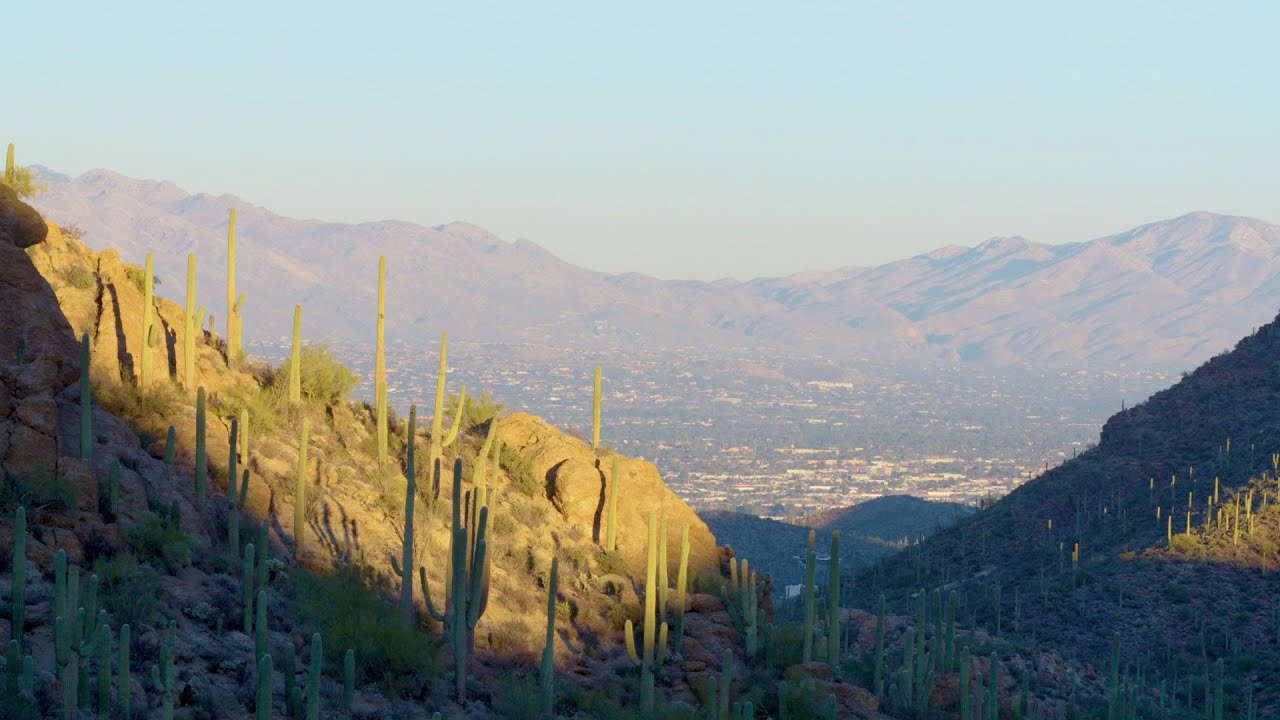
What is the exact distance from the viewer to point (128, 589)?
17.8 m

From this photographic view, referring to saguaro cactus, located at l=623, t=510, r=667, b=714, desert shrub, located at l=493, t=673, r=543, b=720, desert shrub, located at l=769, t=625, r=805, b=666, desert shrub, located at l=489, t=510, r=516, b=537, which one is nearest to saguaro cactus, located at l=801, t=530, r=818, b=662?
desert shrub, located at l=769, t=625, r=805, b=666

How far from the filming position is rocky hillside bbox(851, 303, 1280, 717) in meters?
39.1

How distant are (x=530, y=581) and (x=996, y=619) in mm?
19813

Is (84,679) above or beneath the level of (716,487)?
above

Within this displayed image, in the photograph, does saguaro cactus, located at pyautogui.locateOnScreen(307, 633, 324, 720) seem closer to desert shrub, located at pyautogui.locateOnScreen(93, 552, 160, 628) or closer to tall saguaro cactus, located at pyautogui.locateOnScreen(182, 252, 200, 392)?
desert shrub, located at pyautogui.locateOnScreen(93, 552, 160, 628)

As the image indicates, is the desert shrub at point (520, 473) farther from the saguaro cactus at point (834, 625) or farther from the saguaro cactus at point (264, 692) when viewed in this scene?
the saguaro cactus at point (264, 692)

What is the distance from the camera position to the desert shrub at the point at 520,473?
94.7ft

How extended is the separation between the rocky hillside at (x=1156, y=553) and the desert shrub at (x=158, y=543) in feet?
64.1

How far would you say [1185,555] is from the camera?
4375 centimetres

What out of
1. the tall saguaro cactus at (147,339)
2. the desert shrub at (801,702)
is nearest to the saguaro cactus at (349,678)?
the tall saguaro cactus at (147,339)

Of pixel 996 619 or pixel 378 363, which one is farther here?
pixel 996 619

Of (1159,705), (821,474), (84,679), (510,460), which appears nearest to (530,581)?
(510,460)

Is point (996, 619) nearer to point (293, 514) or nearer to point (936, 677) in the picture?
point (936, 677)

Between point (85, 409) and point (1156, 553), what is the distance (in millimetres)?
33198
